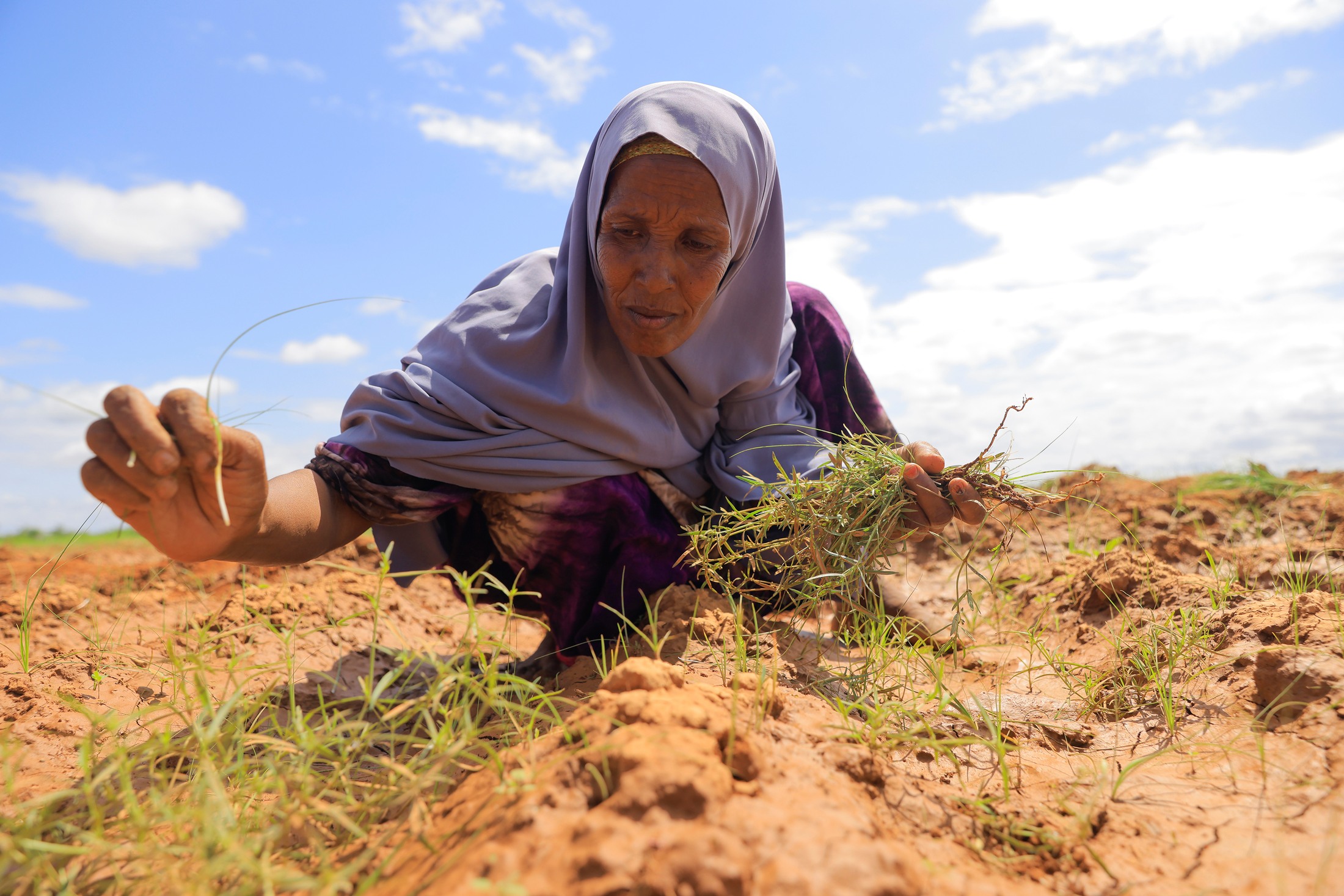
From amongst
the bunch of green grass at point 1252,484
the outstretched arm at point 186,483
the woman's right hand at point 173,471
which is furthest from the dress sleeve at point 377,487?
the bunch of green grass at point 1252,484

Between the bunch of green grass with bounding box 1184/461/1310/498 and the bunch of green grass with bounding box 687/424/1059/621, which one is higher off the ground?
the bunch of green grass with bounding box 1184/461/1310/498

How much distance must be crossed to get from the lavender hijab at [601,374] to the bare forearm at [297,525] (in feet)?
0.75

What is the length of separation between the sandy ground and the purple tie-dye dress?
0.24 m

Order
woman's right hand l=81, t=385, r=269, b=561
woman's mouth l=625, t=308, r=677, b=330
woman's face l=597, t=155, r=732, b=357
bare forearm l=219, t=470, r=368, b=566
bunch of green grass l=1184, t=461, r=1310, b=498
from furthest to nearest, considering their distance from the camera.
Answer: bunch of green grass l=1184, t=461, r=1310, b=498, woman's mouth l=625, t=308, r=677, b=330, woman's face l=597, t=155, r=732, b=357, bare forearm l=219, t=470, r=368, b=566, woman's right hand l=81, t=385, r=269, b=561

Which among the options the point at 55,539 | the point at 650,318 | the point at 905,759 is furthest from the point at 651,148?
the point at 55,539

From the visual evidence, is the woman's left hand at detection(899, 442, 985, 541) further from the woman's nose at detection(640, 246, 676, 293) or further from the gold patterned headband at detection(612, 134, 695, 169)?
the gold patterned headband at detection(612, 134, 695, 169)

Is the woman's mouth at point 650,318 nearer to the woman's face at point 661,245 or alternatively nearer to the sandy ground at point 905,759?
the woman's face at point 661,245

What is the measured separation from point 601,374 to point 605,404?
0.14 m

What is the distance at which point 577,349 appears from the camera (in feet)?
8.88

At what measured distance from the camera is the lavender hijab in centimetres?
258

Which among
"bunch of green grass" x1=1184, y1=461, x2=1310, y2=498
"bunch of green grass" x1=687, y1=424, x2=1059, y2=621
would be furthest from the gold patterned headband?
"bunch of green grass" x1=1184, y1=461, x2=1310, y2=498

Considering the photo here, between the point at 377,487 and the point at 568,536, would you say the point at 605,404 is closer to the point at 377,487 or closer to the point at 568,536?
the point at 568,536

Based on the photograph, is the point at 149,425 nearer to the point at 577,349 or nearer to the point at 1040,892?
the point at 577,349

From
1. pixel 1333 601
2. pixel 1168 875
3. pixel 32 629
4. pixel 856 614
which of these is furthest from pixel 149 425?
pixel 1333 601
